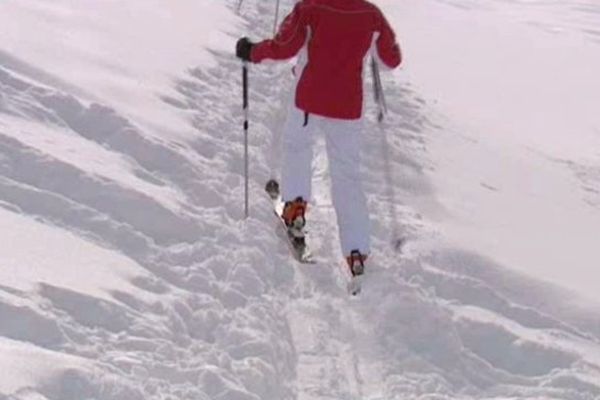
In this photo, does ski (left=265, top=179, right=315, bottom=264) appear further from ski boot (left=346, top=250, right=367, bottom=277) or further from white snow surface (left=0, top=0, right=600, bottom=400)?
ski boot (left=346, top=250, right=367, bottom=277)

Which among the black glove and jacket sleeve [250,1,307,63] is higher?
jacket sleeve [250,1,307,63]

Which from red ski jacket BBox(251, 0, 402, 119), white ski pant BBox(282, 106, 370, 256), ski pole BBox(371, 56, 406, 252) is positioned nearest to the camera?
red ski jacket BBox(251, 0, 402, 119)

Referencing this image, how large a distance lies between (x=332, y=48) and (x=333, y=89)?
26cm

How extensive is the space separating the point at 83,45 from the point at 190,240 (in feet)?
13.8

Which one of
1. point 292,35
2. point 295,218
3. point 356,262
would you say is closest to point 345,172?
point 295,218

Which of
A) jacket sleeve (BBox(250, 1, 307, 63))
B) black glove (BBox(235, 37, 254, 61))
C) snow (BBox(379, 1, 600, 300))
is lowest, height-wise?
snow (BBox(379, 1, 600, 300))

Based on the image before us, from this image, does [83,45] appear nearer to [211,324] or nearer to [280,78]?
[280,78]

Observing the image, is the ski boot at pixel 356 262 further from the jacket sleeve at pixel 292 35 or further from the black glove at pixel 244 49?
the black glove at pixel 244 49

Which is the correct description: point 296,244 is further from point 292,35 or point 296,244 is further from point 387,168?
point 387,168

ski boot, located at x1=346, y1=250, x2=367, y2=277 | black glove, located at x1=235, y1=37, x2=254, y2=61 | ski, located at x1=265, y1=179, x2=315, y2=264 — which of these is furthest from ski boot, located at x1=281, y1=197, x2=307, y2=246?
black glove, located at x1=235, y1=37, x2=254, y2=61

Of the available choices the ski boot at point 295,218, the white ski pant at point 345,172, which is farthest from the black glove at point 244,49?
the ski boot at point 295,218

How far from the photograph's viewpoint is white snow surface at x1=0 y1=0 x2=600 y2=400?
16.1 feet

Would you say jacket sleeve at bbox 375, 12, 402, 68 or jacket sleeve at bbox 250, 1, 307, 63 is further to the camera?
jacket sleeve at bbox 375, 12, 402, 68

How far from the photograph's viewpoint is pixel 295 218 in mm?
6828
